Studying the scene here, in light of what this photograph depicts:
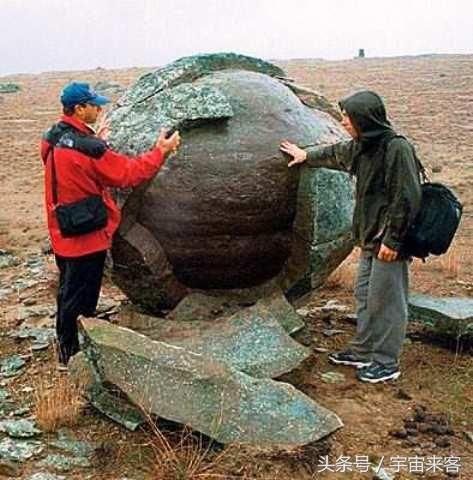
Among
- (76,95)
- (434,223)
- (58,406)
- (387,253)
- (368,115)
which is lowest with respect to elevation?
(58,406)

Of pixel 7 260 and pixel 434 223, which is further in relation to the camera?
pixel 7 260

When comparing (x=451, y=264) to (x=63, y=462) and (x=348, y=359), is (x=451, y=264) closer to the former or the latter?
(x=348, y=359)

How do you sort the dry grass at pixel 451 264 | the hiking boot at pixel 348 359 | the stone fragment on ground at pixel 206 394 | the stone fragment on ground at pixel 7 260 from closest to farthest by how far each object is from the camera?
the stone fragment on ground at pixel 206 394 → the hiking boot at pixel 348 359 → the dry grass at pixel 451 264 → the stone fragment on ground at pixel 7 260

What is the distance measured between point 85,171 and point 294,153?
4.38ft

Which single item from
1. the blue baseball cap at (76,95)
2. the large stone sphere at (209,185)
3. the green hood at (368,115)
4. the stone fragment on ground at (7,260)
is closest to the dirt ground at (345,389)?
the stone fragment on ground at (7,260)

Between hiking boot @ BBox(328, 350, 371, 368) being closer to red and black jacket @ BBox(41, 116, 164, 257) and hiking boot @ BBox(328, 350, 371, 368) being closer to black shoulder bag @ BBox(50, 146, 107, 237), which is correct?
red and black jacket @ BBox(41, 116, 164, 257)

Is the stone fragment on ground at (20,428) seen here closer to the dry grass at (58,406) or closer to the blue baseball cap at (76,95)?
the dry grass at (58,406)

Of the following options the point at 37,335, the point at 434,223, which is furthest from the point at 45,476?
the point at 434,223

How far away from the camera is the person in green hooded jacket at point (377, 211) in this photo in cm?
512

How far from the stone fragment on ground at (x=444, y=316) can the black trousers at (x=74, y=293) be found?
2.42 meters

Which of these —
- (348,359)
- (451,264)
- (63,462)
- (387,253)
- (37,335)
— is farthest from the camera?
(451,264)

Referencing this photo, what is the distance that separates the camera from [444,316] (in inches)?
246

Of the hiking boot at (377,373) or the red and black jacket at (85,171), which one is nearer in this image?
the red and black jacket at (85,171)

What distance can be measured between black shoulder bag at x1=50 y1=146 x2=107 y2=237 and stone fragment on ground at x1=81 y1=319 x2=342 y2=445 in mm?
776
